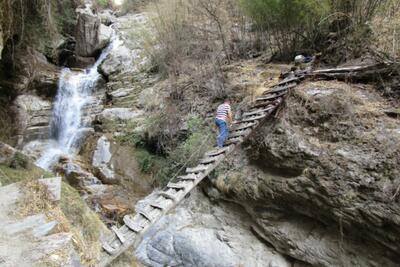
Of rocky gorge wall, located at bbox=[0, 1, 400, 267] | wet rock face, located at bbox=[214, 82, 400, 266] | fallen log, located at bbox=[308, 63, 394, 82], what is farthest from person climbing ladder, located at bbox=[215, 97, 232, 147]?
fallen log, located at bbox=[308, 63, 394, 82]

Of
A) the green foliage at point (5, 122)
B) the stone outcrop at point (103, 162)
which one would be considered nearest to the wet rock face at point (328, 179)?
the stone outcrop at point (103, 162)

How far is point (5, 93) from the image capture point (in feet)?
22.9

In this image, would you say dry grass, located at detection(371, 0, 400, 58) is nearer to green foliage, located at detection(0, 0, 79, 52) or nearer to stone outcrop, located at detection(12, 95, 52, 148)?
green foliage, located at detection(0, 0, 79, 52)

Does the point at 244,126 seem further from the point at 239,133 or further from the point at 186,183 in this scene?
the point at 186,183

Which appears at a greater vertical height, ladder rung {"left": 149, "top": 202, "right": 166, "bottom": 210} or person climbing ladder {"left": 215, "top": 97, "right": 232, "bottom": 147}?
person climbing ladder {"left": 215, "top": 97, "right": 232, "bottom": 147}

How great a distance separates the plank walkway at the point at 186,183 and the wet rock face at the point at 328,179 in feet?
1.06

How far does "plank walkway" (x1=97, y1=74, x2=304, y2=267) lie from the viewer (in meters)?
4.41

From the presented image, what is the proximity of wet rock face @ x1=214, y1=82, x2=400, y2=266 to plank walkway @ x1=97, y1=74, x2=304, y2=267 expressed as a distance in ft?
1.06

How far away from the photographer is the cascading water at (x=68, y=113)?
938cm

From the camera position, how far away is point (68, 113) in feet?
35.2

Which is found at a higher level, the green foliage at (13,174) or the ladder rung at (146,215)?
the green foliage at (13,174)

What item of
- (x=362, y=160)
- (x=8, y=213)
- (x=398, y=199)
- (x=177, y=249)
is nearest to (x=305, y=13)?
(x=362, y=160)

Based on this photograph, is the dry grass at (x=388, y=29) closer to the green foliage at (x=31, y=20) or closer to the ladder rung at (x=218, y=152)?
the ladder rung at (x=218, y=152)

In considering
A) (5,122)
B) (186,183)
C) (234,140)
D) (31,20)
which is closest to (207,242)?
(186,183)
